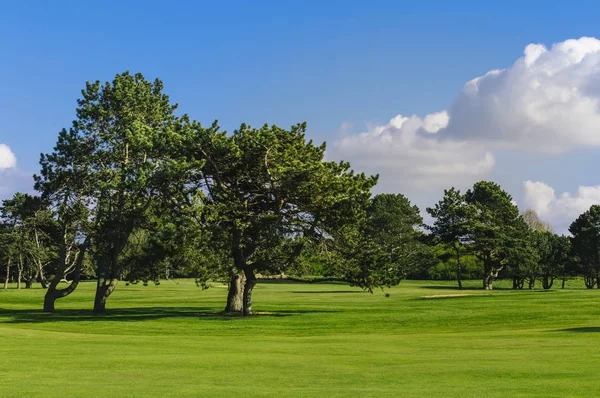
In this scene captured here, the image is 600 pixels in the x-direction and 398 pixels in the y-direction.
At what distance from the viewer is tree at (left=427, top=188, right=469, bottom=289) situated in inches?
4414

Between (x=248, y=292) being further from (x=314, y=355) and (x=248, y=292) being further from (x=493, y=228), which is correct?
(x=493, y=228)

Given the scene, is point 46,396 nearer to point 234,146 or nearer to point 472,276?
point 234,146

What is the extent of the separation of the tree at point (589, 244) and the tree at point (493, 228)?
14254 millimetres

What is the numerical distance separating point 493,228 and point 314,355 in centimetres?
8742

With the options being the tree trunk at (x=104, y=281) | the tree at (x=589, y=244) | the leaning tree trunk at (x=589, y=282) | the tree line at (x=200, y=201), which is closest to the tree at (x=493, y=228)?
the tree at (x=589, y=244)

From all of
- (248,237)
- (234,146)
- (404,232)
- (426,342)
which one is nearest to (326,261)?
(248,237)

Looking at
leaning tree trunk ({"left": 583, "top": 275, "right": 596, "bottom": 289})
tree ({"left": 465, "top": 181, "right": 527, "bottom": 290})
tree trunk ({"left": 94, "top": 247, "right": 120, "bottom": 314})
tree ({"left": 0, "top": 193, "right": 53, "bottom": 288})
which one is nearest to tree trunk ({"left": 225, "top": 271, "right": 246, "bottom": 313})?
tree trunk ({"left": 94, "top": 247, "right": 120, "bottom": 314})

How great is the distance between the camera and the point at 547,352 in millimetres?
25578

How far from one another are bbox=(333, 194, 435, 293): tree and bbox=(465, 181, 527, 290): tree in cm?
1149

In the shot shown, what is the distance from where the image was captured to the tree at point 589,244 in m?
124

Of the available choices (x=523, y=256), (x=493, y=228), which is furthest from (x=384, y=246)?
(x=523, y=256)

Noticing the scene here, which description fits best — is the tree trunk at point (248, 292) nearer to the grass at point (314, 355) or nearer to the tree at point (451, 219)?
the grass at point (314, 355)

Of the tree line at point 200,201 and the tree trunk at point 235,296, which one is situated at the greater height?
the tree line at point 200,201

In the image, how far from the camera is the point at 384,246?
54250 millimetres
